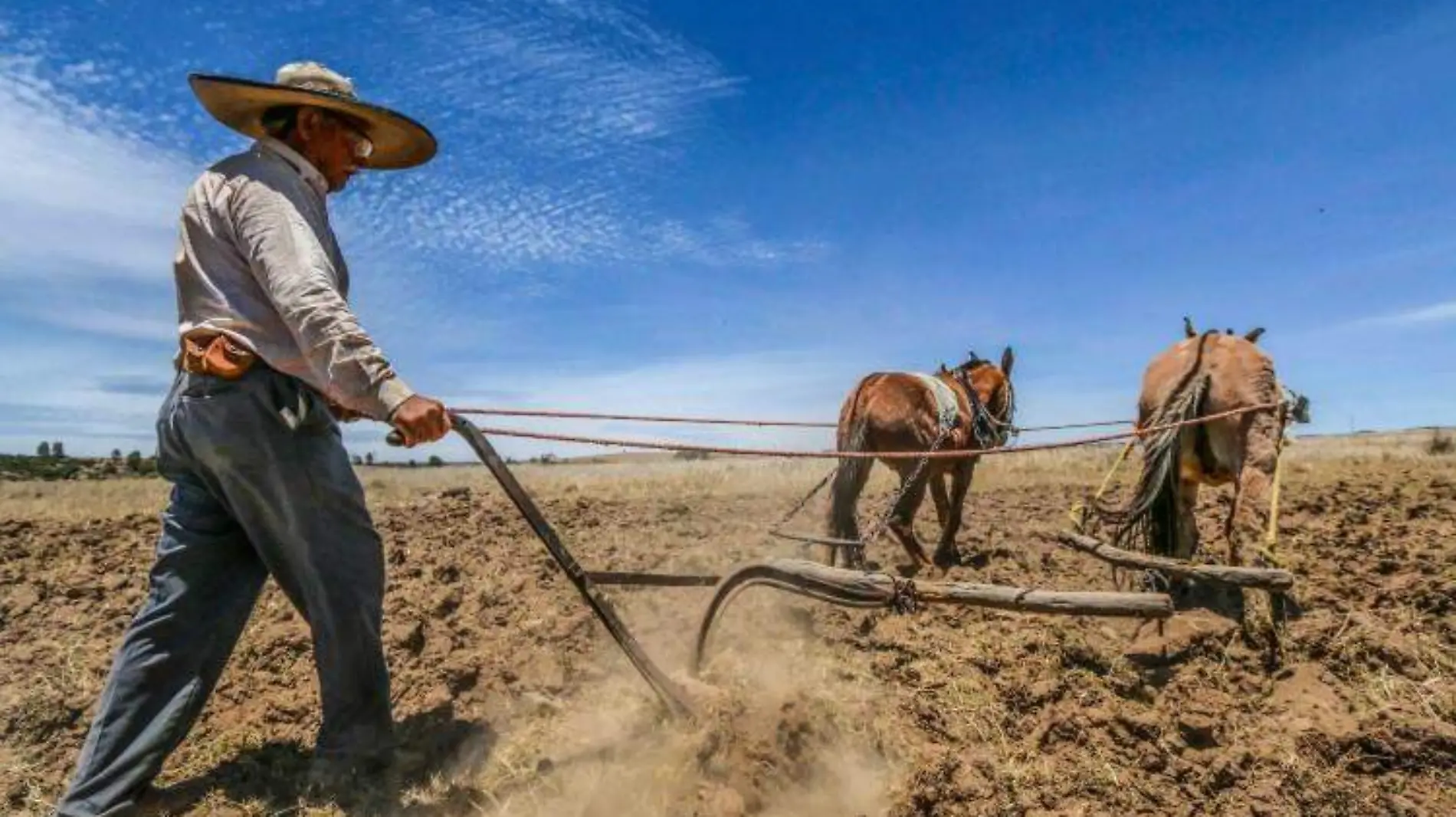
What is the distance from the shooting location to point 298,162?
3.37m

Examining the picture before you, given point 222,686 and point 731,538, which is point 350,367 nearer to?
point 222,686

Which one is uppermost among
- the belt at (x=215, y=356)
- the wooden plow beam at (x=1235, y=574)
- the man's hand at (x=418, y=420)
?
the belt at (x=215, y=356)

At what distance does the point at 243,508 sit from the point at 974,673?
323 cm

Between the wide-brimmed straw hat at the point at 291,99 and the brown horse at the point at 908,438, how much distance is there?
4626 millimetres

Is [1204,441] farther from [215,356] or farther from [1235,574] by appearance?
[215,356]

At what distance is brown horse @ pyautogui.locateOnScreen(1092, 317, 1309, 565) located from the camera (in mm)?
5758

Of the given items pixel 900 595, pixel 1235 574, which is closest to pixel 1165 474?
pixel 1235 574

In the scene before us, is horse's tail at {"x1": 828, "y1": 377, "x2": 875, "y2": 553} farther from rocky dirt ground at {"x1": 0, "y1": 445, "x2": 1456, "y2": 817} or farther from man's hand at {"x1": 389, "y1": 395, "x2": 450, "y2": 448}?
man's hand at {"x1": 389, "y1": 395, "x2": 450, "y2": 448}

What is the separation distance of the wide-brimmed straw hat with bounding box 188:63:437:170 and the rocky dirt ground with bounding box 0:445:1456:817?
2.44 meters

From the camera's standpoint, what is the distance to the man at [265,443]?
3.03 metres

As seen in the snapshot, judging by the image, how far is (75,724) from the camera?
427 centimetres

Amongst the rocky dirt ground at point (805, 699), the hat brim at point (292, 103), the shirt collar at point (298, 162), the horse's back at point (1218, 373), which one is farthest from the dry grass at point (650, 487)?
the shirt collar at point (298, 162)

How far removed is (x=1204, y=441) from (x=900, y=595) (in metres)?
3.69

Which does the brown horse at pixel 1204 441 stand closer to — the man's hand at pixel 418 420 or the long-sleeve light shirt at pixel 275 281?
the man's hand at pixel 418 420
